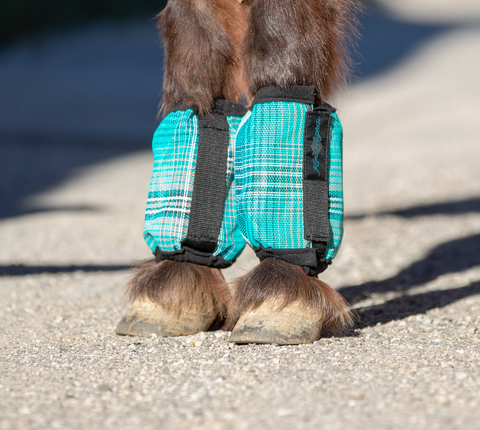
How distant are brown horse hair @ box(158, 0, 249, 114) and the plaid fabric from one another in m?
0.07

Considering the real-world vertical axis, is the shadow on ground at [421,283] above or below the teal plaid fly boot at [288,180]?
below

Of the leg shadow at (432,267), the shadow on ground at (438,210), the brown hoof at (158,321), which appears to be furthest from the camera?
the shadow on ground at (438,210)

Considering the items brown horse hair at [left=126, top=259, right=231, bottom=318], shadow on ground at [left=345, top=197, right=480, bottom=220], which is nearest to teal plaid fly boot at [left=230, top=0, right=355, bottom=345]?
brown horse hair at [left=126, top=259, right=231, bottom=318]

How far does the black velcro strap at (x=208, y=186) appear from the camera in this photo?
4.60 feet

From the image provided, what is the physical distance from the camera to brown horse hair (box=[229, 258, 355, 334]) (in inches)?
50.9

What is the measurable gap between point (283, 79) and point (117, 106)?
10.6 m

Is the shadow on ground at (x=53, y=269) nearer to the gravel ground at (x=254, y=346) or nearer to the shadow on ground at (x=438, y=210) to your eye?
the gravel ground at (x=254, y=346)

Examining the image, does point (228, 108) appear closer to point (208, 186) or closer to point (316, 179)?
point (208, 186)

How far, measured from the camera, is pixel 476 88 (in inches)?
393

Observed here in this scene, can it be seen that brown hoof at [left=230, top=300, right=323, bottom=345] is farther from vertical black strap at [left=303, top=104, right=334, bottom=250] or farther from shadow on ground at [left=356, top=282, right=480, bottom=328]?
shadow on ground at [left=356, top=282, right=480, bottom=328]

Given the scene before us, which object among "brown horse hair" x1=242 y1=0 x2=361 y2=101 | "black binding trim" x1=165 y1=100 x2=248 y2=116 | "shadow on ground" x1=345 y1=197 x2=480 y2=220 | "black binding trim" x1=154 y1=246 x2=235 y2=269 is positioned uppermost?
"brown horse hair" x1=242 y1=0 x2=361 y2=101

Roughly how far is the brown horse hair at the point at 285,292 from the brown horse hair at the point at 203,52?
1.44 ft

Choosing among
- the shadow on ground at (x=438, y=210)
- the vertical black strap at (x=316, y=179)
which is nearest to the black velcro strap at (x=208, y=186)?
the vertical black strap at (x=316, y=179)

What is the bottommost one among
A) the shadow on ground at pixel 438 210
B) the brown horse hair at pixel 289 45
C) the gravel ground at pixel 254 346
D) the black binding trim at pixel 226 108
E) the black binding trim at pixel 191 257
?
the gravel ground at pixel 254 346
